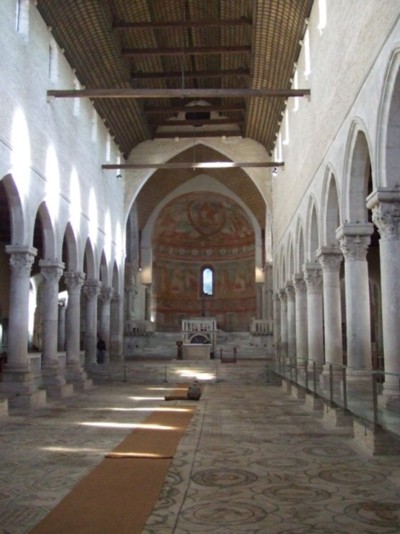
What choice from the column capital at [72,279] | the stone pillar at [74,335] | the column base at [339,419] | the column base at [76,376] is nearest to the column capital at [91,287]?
the stone pillar at [74,335]

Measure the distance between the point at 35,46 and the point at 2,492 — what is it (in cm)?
1512

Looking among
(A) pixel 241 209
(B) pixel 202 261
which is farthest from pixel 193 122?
(B) pixel 202 261

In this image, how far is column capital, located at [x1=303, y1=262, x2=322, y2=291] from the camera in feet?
66.6

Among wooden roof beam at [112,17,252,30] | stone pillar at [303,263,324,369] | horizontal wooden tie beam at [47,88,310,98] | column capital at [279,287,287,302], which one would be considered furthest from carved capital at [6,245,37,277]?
column capital at [279,287,287,302]

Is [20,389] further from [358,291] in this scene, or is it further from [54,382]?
[358,291]

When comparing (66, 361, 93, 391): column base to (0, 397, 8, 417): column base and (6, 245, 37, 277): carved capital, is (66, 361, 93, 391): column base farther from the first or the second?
(0, 397, 8, 417): column base

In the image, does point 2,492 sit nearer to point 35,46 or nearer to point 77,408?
point 77,408

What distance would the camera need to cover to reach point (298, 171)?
75.7ft

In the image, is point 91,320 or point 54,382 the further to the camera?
point 91,320

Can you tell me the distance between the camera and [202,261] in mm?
49875

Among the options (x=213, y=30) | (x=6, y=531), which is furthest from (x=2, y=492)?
(x=213, y=30)

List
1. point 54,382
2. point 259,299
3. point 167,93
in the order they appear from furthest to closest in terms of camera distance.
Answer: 1. point 259,299
2. point 54,382
3. point 167,93

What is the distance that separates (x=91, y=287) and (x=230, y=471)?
66.9 feet

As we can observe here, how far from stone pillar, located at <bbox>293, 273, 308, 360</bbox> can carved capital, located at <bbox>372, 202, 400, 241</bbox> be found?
12.4 metres
